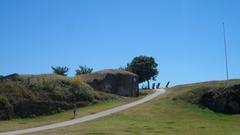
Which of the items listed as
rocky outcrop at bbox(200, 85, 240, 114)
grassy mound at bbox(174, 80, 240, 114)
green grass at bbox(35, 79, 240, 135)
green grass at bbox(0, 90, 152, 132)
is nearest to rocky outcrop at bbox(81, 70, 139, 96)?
green grass at bbox(0, 90, 152, 132)

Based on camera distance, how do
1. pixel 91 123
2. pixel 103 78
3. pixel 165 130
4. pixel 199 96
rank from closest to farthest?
pixel 165 130 < pixel 91 123 < pixel 199 96 < pixel 103 78

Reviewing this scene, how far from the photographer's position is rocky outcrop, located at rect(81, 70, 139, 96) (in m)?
66.2

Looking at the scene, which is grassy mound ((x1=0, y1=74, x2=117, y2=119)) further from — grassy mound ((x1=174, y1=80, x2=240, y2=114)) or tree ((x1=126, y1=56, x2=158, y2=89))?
tree ((x1=126, y1=56, x2=158, y2=89))

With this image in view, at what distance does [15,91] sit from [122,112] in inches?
507

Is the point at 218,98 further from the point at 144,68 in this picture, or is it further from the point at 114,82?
the point at 144,68

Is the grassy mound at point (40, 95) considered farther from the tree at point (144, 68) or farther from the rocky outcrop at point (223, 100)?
the tree at point (144, 68)

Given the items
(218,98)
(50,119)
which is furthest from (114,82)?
(50,119)

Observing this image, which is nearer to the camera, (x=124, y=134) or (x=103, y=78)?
(x=124, y=134)

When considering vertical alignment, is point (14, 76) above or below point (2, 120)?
above

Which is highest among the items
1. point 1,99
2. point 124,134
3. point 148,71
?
point 148,71

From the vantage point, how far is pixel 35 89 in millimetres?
53219

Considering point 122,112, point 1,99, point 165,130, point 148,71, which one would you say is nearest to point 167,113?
point 122,112

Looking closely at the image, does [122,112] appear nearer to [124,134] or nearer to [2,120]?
[2,120]

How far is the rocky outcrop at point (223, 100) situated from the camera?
52344mm
